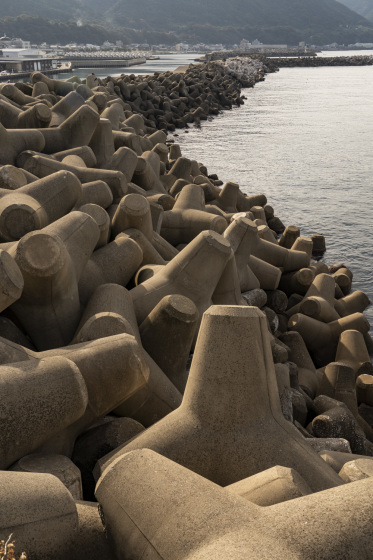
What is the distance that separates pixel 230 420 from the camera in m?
2.39

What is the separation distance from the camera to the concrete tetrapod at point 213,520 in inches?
60.7

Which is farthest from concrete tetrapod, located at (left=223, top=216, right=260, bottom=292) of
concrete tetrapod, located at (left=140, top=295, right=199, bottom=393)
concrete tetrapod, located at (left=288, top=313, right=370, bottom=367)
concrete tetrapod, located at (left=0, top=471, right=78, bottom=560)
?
concrete tetrapod, located at (left=0, top=471, right=78, bottom=560)

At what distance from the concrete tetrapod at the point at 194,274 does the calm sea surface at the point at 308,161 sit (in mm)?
3788

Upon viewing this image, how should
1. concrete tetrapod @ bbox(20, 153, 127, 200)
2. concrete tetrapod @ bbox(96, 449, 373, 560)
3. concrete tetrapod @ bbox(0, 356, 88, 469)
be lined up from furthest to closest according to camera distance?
concrete tetrapod @ bbox(20, 153, 127, 200), concrete tetrapod @ bbox(0, 356, 88, 469), concrete tetrapod @ bbox(96, 449, 373, 560)

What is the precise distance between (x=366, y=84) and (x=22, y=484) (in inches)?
1764

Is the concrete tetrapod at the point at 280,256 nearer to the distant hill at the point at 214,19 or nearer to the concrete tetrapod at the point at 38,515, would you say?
the concrete tetrapod at the point at 38,515

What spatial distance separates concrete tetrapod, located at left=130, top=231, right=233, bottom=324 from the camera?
3.66 m

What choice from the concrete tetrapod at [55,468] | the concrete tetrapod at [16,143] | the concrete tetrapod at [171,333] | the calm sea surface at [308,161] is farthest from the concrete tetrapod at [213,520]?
the calm sea surface at [308,161]

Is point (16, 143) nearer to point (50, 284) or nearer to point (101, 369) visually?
point (50, 284)

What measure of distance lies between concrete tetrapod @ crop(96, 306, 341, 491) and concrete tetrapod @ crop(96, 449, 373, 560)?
0.50m

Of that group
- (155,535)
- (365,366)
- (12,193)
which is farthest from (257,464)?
(365,366)

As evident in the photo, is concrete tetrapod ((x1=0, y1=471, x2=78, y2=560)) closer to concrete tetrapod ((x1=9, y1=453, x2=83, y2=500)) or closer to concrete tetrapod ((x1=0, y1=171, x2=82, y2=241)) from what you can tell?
concrete tetrapod ((x1=9, y1=453, x2=83, y2=500))

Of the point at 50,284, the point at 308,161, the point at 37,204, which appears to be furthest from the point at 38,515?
the point at 308,161

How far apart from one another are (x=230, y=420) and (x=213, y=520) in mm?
764
